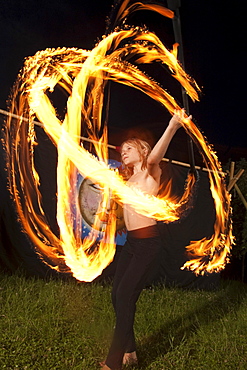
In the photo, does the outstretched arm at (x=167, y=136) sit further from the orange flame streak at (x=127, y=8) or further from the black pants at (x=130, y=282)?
the orange flame streak at (x=127, y=8)

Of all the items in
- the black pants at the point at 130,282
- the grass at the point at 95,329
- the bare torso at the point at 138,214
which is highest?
the bare torso at the point at 138,214

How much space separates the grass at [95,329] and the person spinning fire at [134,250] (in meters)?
0.50

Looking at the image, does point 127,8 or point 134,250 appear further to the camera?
point 127,8

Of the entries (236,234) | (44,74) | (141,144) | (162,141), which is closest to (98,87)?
(44,74)

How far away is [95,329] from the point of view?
189 inches

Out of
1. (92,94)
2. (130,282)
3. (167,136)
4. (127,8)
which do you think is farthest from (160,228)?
(167,136)

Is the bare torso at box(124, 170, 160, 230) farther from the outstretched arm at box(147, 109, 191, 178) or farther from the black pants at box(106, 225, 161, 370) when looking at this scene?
the outstretched arm at box(147, 109, 191, 178)

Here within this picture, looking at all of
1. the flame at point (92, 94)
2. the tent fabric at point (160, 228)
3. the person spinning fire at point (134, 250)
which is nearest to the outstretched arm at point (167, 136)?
the person spinning fire at point (134, 250)

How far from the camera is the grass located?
13.0ft

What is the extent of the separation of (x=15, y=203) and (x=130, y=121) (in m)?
3.14

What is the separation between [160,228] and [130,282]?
451 centimetres

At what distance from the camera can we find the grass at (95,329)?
3.96 metres

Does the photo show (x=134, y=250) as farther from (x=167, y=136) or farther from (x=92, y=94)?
(x=92, y=94)

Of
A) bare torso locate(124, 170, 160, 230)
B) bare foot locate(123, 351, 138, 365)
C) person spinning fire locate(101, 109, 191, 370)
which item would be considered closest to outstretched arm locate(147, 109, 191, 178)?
person spinning fire locate(101, 109, 191, 370)
